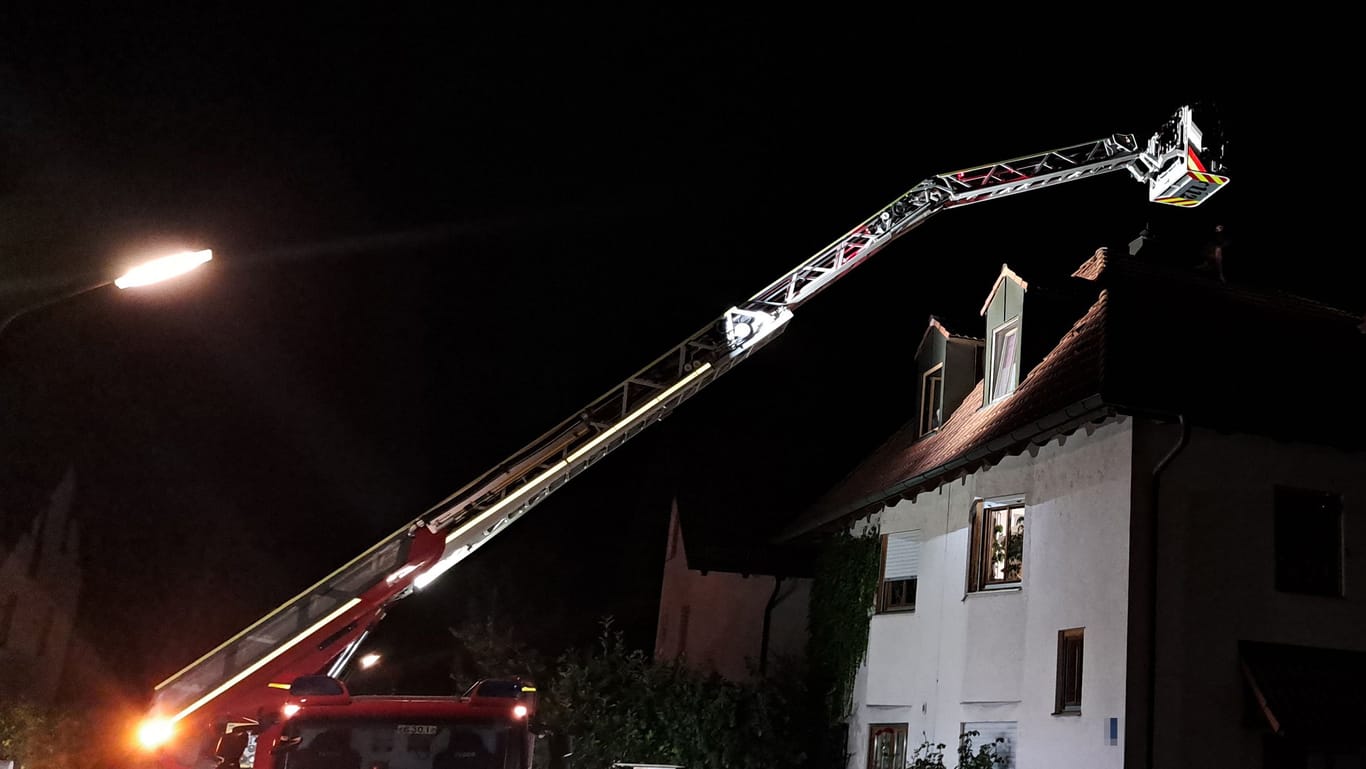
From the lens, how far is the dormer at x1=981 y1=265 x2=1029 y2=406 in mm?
16844

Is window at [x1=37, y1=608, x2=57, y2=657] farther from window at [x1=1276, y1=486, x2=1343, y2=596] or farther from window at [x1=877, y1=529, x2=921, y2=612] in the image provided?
window at [x1=1276, y1=486, x2=1343, y2=596]

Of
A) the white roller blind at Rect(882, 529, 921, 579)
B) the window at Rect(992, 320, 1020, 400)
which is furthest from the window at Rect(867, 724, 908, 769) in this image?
the window at Rect(992, 320, 1020, 400)

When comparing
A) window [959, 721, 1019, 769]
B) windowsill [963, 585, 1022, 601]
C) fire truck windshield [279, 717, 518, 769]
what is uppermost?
windowsill [963, 585, 1022, 601]

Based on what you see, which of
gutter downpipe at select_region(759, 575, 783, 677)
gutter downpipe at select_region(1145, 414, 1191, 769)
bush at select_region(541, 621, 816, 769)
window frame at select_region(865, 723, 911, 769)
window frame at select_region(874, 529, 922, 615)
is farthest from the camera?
gutter downpipe at select_region(759, 575, 783, 677)

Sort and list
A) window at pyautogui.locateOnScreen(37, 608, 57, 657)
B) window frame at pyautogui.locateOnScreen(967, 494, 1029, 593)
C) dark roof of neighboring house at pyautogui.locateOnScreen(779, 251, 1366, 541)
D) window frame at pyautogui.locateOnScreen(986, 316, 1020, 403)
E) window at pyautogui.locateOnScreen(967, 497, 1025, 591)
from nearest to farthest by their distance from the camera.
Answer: dark roof of neighboring house at pyautogui.locateOnScreen(779, 251, 1366, 541) < window frame at pyautogui.locateOnScreen(967, 494, 1029, 593) < window at pyautogui.locateOnScreen(967, 497, 1025, 591) < window frame at pyautogui.locateOnScreen(986, 316, 1020, 403) < window at pyautogui.locateOnScreen(37, 608, 57, 657)

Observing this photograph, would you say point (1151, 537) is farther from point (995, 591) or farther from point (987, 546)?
point (987, 546)

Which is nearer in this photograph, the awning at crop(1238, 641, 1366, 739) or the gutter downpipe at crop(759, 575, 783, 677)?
the awning at crop(1238, 641, 1366, 739)

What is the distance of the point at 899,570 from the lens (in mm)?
18875

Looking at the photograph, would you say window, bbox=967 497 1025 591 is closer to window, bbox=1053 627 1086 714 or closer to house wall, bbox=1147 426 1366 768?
window, bbox=1053 627 1086 714

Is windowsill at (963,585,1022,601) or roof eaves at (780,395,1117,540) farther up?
roof eaves at (780,395,1117,540)

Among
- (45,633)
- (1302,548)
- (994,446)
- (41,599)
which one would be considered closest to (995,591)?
(994,446)

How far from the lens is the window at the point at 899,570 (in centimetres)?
1859

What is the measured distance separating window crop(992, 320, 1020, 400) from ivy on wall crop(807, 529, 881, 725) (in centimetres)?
368

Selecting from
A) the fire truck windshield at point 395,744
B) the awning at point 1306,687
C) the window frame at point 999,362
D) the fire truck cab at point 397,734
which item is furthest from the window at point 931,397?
the fire truck windshield at point 395,744
